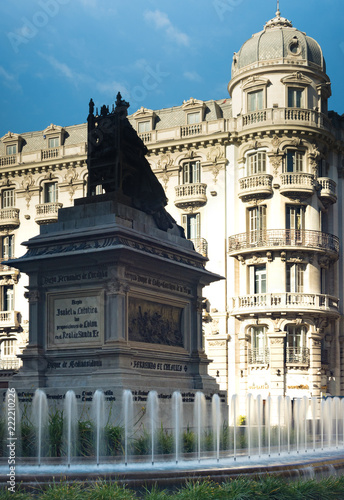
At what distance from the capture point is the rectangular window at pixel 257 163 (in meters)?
55.1

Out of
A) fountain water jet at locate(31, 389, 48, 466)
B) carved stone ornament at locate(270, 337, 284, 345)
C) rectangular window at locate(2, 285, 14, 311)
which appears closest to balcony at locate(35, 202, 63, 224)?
rectangular window at locate(2, 285, 14, 311)

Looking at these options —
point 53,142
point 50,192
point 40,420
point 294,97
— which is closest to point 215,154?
point 294,97

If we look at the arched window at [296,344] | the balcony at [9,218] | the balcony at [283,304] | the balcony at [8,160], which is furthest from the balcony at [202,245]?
the balcony at [8,160]

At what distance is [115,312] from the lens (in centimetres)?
2303

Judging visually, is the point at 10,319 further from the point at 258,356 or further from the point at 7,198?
the point at 258,356

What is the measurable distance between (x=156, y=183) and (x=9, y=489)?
13353 mm

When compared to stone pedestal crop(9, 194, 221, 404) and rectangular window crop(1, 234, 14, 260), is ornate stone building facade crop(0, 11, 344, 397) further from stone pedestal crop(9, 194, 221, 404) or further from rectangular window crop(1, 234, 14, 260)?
stone pedestal crop(9, 194, 221, 404)

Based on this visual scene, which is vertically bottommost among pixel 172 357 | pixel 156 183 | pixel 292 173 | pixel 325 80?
pixel 172 357

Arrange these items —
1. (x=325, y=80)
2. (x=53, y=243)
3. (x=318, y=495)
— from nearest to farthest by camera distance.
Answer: (x=318, y=495) < (x=53, y=243) < (x=325, y=80)

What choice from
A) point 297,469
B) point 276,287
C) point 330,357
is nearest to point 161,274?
point 297,469

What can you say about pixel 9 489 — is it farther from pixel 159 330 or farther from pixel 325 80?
pixel 325 80

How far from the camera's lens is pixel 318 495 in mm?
15820

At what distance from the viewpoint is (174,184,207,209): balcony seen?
56719 mm

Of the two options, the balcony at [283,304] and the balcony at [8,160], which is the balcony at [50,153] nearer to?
the balcony at [8,160]
